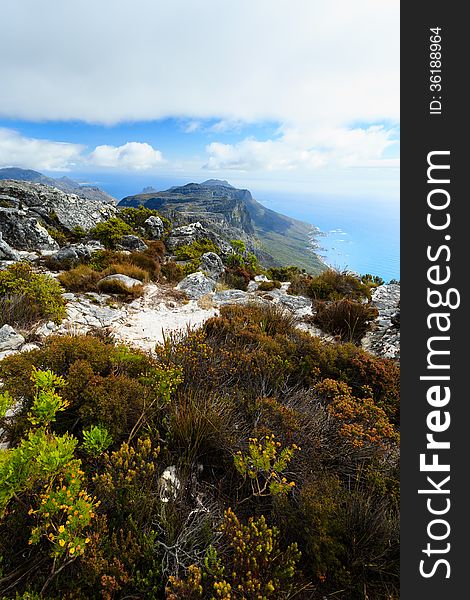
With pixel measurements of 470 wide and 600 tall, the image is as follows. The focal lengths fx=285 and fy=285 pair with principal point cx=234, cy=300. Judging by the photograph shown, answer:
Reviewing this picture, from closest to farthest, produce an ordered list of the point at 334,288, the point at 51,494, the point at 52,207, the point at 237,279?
the point at 51,494 → the point at 334,288 → the point at 237,279 → the point at 52,207

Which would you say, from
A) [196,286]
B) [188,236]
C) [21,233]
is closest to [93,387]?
[196,286]

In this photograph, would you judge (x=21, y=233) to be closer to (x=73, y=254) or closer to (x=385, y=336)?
(x=73, y=254)

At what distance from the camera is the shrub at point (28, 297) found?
544 centimetres

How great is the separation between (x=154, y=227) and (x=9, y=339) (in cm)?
1755

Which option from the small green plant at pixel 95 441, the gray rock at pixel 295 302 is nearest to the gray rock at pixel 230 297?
the gray rock at pixel 295 302

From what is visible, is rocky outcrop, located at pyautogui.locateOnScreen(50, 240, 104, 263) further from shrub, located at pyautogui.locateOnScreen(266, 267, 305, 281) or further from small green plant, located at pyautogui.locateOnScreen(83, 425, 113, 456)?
small green plant, located at pyautogui.locateOnScreen(83, 425, 113, 456)

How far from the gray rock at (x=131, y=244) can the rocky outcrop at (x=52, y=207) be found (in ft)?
15.4

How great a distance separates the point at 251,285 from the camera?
13.6 m

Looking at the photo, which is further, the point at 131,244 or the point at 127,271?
the point at 131,244

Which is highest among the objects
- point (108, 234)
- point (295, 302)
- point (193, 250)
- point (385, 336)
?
point (108, 234)

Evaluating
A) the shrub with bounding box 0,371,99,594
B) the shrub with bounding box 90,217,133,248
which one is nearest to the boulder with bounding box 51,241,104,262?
the shrub with bounding box 90,217,133,248

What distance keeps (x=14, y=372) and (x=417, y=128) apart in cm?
463

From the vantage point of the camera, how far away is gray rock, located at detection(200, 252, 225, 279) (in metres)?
14.5

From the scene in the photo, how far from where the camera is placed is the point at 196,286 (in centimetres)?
1099
